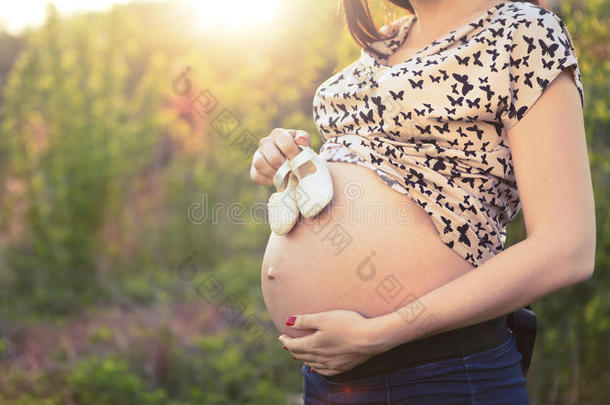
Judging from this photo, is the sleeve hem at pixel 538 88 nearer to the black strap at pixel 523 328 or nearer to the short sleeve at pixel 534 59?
the short sleeve at pixel 534 59

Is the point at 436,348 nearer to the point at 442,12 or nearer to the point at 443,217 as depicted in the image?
the point at 443,217

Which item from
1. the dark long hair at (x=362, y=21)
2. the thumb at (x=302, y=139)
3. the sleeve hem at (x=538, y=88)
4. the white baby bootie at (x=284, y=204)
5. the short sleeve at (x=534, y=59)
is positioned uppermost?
the dark long hair at (x=362, y=21)

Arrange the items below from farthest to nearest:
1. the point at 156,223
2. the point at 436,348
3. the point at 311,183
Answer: the point at 156,223
the point at 311,183
the point at 436,348

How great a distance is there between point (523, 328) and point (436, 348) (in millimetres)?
308

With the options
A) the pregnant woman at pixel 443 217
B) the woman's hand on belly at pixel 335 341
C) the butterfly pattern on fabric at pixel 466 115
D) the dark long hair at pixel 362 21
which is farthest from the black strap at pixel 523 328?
the dark long hair at pixel 362 21

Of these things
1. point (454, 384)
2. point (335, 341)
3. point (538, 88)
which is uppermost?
point (538, 88)

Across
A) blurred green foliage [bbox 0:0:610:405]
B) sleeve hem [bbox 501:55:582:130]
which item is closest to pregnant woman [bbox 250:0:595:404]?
sleeve hem [bbox 501:55:582:130]

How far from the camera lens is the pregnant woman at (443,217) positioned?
41.7 inches

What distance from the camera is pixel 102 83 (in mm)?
5590

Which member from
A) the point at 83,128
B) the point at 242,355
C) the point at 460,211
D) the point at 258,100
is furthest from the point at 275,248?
the point at 83,128

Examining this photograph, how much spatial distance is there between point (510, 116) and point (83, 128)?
4.71 meters

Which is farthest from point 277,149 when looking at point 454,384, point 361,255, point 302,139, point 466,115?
point 454,384

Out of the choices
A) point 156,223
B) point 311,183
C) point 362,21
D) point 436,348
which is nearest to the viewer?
point 436,348

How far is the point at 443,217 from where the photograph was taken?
1.19 meters
